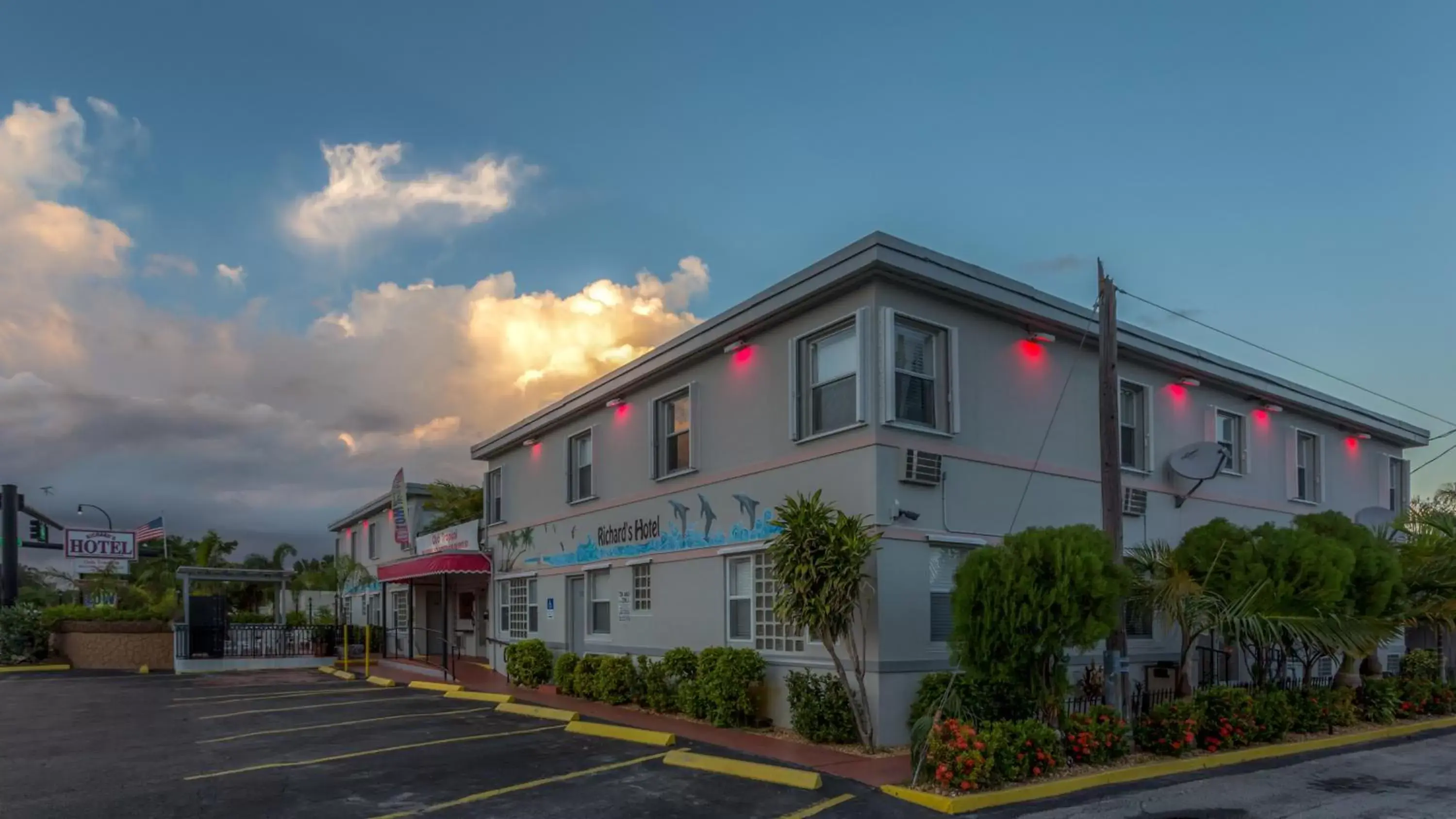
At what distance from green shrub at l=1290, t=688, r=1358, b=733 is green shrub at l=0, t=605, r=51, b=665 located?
31.7 metres

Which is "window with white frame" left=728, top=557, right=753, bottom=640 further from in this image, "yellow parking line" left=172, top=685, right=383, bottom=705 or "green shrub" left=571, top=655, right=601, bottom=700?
"yellow parking line" left=172, top=685, right=383, bottom=705

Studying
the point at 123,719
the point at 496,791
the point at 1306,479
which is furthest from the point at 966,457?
the point at 123,719

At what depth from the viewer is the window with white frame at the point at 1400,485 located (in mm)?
23938

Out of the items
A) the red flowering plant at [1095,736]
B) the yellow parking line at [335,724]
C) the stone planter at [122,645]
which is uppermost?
the red flowering plant at [1095,736]

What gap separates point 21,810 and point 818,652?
9.06 m

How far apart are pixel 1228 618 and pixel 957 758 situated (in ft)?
17.1

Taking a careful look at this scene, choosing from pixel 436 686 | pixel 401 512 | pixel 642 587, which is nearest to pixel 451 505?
pixel 401 512

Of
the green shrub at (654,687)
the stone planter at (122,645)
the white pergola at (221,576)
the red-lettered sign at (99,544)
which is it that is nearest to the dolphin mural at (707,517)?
the green shrub at (654,687)

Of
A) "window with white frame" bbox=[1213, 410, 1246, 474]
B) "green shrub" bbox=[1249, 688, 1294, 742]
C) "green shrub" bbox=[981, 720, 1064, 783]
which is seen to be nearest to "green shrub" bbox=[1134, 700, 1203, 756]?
"green shrub" bbox=[1249, 688, 1294, 742]

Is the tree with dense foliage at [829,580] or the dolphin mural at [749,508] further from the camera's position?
the dolphin mural at [749,508]

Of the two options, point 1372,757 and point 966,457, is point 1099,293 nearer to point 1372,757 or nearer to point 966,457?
point 966,457

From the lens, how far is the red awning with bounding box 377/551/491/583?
78.2 ft

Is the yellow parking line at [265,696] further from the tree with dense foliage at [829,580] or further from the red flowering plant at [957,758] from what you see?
the red flowering plant at [957,758]

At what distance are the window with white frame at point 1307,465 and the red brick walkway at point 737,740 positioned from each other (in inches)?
536
